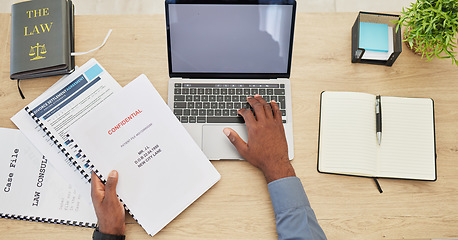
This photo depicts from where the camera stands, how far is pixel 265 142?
3.08 feet

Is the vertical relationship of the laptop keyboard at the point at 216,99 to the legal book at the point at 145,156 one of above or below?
above

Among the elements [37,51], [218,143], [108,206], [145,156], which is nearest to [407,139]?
[218,143]

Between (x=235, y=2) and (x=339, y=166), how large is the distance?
549mm

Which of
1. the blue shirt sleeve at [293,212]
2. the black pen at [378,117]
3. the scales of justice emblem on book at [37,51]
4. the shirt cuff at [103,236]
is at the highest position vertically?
the scales of justice emblem on book at [37,51]

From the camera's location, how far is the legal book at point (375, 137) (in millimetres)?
937

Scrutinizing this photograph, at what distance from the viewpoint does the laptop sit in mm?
894

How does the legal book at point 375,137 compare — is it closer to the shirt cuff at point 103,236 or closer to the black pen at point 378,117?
the black pen at point 378,117

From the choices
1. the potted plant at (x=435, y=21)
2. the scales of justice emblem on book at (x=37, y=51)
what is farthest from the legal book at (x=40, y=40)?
the potted plant at (x=435, y=21)

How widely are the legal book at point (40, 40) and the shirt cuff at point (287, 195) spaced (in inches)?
28.3

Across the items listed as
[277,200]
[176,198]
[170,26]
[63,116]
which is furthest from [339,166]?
[63,116]

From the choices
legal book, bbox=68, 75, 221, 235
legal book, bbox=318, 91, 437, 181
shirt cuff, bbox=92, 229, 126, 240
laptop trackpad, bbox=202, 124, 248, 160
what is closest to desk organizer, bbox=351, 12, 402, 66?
legal book, bbox=318, 91, 437, 181

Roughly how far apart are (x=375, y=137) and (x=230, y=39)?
0.52 m

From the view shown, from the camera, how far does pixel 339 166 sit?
942 mm

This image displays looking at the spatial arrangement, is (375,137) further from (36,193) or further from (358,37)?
(36,193)
